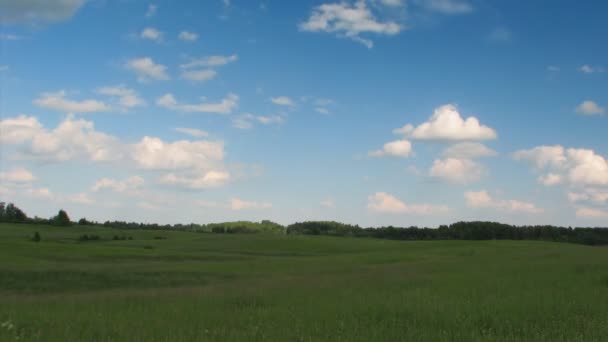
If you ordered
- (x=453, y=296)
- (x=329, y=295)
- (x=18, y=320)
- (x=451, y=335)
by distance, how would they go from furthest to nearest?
1. (x=329, y=295)
2. (x=453, y=296)
3. (x=18, y=320)
4. (x=451, y=335)

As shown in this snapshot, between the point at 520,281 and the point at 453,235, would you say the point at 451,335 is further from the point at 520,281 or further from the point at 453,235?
the point at 453,235

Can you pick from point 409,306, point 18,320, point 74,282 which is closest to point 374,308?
point 409,306

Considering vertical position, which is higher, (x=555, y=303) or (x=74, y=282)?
(x=555, y=303)

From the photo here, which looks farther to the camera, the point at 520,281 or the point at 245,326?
the point at 520,281

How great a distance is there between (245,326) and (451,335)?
393 cm

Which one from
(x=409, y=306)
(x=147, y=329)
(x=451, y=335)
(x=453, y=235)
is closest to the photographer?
(x=451, y=335)

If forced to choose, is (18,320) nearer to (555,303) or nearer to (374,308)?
(374,308)

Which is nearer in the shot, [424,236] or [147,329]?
[147,329]

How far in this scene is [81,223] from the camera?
15500cm

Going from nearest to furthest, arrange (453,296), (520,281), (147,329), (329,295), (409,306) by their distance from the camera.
Answer: 1. (147,329)
2. (409,306)
3. (453,296)
4. (329,295)
5. (520,281)

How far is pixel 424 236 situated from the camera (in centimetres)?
14600

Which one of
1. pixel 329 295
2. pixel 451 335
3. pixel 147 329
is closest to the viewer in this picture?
pixel 451 335

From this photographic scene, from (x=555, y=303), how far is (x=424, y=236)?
137 meters

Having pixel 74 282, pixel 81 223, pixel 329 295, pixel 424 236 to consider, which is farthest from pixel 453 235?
pixel 329 295
